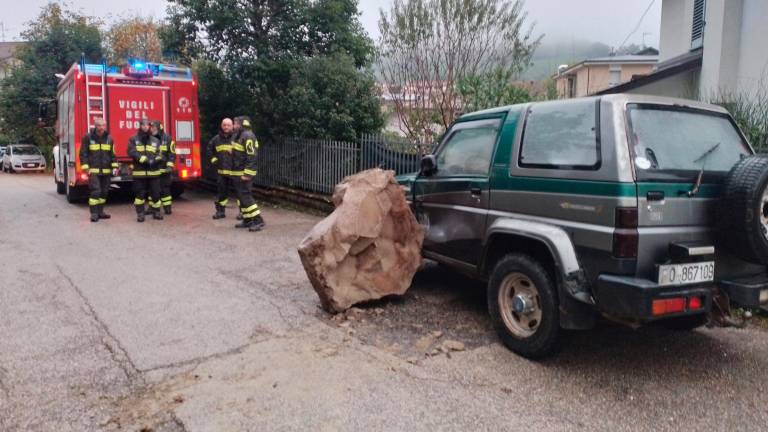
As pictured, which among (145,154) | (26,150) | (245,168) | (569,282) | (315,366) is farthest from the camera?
(26,150)

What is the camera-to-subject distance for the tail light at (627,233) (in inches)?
144

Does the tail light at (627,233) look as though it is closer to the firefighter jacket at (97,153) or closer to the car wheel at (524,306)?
the car wheel at (524,306)

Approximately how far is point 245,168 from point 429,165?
4.97 meters

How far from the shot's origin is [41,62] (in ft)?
89.1

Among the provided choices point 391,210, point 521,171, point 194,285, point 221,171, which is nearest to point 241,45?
point 221,171

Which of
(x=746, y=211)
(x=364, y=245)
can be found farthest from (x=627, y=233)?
(x=364, y=245)

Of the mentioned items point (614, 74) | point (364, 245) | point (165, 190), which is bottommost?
point (165, 190)

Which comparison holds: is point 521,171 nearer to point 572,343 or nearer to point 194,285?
point 572,343

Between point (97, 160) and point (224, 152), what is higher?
point (224, 152)

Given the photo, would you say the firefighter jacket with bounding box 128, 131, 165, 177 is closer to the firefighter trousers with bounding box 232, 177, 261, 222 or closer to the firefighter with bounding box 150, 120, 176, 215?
the firefighter with bounding box 150, 120, 176, 215

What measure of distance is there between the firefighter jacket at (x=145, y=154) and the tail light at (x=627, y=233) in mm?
9360

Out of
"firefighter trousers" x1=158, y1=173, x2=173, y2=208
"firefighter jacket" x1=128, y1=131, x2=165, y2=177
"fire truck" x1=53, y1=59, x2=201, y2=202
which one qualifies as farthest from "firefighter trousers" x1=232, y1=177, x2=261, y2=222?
"fire truck" x1=53, y1=59, x2=201, y2=202

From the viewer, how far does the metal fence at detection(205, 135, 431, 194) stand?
10.3 m

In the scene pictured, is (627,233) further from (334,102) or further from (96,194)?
(96,194)
